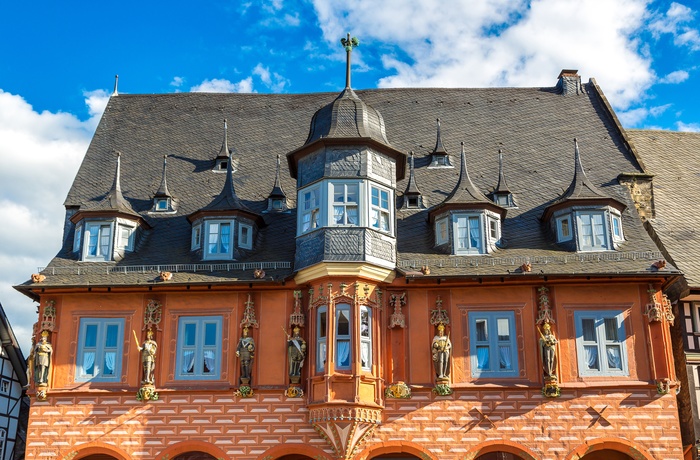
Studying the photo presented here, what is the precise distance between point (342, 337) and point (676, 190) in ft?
56.2

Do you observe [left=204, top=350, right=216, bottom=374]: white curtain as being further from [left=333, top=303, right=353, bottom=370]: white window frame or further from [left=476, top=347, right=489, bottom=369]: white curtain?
[left=476, top=347, right=489, bottom=369]: white curtain

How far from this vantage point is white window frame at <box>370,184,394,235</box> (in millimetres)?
28467

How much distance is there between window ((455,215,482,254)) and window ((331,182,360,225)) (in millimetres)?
3510

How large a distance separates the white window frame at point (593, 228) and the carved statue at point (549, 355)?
351 centimetres

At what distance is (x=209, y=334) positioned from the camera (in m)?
28.4

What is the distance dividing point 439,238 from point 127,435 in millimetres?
11724

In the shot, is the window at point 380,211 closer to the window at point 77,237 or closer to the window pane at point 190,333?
the window pane at point 190,333

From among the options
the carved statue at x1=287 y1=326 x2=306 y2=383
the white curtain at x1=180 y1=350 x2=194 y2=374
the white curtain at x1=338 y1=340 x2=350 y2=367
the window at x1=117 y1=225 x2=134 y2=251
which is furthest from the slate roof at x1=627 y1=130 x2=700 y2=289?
the window at x1=117 y1=225 x2=134 y2=251

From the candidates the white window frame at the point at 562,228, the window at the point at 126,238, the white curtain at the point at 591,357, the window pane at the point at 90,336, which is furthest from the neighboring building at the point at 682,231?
the window pane at the point at 90,336

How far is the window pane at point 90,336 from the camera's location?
28.4 m

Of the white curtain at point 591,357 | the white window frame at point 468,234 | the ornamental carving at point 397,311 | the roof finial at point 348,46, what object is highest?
the roof finial at point 348,46

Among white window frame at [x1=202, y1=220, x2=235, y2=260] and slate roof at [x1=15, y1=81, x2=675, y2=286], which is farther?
white window frame at [x1=202, y1=220, x2=235, y2=260]

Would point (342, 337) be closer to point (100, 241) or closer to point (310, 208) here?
point (310, 208)

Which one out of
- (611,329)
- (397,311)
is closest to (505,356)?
(611,329)
